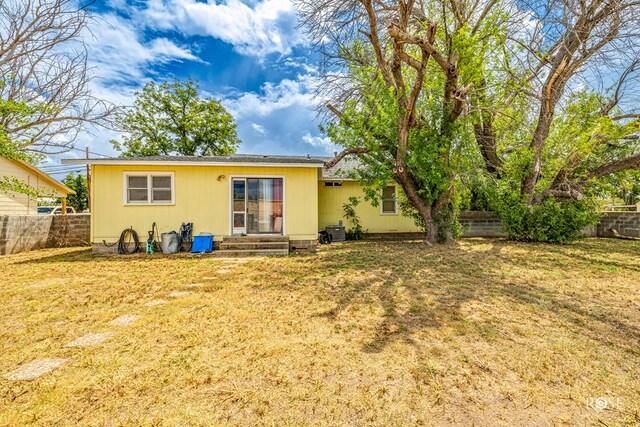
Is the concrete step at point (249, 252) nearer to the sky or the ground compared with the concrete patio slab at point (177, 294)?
nearer to the sky

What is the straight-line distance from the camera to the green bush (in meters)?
9.42

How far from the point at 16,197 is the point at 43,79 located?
5.87 metres

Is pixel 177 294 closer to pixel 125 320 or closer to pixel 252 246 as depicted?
pixel 125 320

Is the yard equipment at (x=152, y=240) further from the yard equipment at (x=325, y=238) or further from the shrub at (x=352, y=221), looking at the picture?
the shrub at (x=352, y=221)

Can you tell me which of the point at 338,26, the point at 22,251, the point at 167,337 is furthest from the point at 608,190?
the point at 22,251

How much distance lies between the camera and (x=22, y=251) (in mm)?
8805

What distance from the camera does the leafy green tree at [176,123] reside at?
20.8 meters

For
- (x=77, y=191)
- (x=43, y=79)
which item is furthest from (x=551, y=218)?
(x=77, y=191)

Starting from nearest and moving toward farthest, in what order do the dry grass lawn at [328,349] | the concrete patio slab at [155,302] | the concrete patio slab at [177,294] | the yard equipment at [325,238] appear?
the dry grass lawn at [328,349]
the concrete patio slab at [155,302]
the concrete patio slab at [177,294]
the yard equipment at [325,238]

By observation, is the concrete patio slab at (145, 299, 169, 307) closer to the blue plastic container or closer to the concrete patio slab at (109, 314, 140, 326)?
the concrete patio slab at (109, 314, 140, 326)

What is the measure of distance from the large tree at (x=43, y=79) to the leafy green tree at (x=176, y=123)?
1114 centimetres

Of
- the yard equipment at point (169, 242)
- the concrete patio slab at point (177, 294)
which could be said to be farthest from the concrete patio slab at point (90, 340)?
the yard equipment at point (169, 242)

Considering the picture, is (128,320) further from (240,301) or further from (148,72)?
(148,72)

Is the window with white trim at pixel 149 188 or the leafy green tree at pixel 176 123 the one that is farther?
the leafy green tree at pixel 176 123
